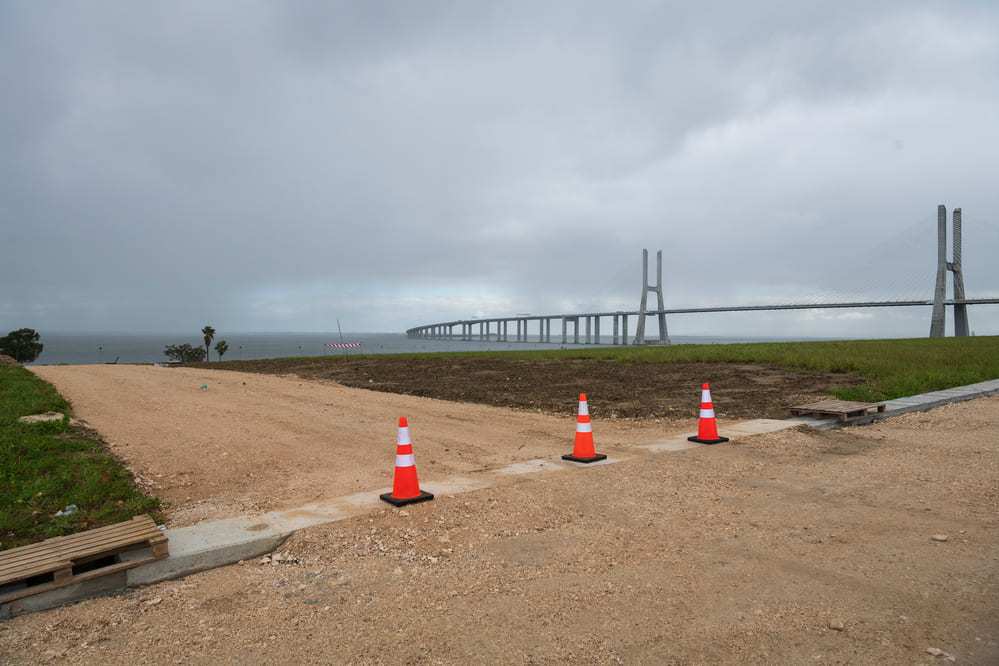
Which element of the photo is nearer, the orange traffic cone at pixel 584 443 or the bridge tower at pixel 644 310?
the orange traffic cone at pixel 584 443

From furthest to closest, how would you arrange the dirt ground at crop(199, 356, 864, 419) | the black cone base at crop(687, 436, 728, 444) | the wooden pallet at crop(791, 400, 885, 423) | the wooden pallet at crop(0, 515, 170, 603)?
the dirt ground at crop(199, 356, 864, 419), the wooden pallet at crop(791, 400, 885, 423), the black cone base at crop(687, 436, 728, 444), the wooden pallet at crop(0, 515, 170, 603)

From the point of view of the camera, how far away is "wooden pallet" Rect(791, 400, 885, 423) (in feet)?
30.1

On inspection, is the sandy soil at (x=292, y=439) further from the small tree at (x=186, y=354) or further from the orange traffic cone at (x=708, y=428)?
the small tree at (x=186, y=354)

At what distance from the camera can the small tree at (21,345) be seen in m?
51.2

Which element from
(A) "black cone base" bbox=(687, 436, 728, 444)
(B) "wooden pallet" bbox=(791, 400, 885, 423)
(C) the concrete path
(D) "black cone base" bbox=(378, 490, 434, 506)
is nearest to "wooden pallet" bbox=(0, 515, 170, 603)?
(C) the concrete path

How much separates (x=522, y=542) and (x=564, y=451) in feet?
11.1

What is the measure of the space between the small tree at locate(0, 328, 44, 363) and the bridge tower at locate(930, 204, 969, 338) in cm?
8548

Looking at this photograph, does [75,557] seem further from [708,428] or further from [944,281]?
[944,281]

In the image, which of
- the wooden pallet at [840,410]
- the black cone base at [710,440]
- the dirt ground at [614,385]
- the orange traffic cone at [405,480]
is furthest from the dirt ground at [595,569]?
the dirt ground at [614,385]

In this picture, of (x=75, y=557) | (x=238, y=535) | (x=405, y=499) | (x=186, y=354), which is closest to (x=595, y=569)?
(x=405, y=499)

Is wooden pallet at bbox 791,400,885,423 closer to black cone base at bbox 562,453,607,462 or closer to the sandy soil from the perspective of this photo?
the sandy soil

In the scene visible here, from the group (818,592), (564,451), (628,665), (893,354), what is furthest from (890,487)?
(893,354)

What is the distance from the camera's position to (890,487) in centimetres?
571

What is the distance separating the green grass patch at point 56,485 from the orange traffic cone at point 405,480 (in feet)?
6.73
